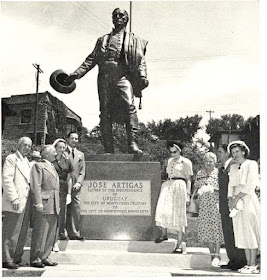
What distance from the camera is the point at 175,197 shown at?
7.26 metres

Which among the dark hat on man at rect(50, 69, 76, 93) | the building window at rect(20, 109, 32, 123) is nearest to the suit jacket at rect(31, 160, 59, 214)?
the dark hat on man at rect(50, 69, 76, 93)

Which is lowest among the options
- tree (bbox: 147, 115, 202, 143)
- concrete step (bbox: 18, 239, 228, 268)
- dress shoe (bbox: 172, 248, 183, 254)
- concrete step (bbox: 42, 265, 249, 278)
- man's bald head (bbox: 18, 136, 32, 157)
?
concrete step (bbox: 42, 265, 249, 278)

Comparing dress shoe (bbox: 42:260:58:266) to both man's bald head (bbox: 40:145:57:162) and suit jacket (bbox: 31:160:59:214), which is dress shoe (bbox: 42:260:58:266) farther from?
man's bald head (bbox: 40:145:57:162)

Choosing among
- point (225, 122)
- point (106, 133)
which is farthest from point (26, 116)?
point (225, 122)

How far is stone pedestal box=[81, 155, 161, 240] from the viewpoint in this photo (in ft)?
24.7

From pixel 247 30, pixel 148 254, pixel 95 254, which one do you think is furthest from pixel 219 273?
pixel 247 30

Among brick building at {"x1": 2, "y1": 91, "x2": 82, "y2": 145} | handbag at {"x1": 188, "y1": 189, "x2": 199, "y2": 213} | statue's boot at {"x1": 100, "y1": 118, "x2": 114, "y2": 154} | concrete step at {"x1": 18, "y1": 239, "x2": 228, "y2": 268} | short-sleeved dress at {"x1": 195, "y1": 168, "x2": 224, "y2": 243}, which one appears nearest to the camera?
concrete step at {"x1": 18, "y1": 239, "x2": 228, "y2": 268}

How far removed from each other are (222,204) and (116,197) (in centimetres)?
172

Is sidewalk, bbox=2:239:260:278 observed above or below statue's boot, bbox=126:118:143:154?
below

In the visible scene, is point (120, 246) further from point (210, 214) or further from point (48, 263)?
point (210, 214)

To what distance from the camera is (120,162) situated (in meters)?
7.75

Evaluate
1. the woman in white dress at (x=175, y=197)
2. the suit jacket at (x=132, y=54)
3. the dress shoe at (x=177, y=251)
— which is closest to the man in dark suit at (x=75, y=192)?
the woman in white dress at (x=175, y=197)

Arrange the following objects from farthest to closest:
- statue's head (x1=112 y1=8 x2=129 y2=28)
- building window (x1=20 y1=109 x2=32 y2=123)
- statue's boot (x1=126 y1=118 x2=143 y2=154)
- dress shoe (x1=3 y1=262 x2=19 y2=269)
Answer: building window (x1=20 y1=109 x2=32 y2=123) → statue's head (x1=112 y1=8 x2=129 y2=28) → statue's boot (x1=126 y1=118 x2=143 y2=154) → dress shoe (x1=3 y1=262 x2=19 y2=269)

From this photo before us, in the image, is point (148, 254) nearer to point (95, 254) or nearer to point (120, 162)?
point (95, 254)
